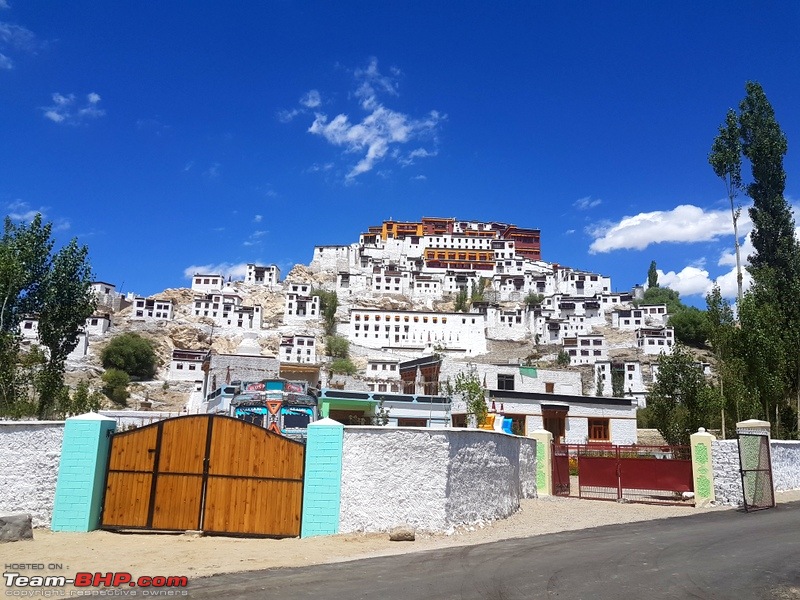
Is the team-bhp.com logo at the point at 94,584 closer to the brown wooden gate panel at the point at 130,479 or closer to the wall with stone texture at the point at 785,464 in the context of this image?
the brown wooden gate panel at the point at 130,479

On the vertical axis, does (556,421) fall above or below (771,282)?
below

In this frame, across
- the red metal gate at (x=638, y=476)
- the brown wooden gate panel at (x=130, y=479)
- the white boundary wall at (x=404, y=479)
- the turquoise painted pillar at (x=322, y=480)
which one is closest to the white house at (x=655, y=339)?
the red metal gate at (x=638, y=476)

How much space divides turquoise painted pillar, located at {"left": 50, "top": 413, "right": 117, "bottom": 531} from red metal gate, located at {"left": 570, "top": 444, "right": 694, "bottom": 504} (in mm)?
13426

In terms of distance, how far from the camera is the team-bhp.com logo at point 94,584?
299 inches

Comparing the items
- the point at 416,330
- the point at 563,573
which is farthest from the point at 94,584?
the point at 416,330

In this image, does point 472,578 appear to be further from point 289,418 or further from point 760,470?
point 289,418

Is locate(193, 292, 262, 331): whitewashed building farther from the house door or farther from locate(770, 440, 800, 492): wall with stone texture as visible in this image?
locate(770, 440, 800, 492): wall with stone texture

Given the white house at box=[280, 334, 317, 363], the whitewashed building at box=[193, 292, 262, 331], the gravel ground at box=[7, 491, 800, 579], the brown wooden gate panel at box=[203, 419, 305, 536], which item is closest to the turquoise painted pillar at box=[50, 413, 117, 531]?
the gravel ground at box=[7, 491, 800, 579]

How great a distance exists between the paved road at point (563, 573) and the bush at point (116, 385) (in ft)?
227

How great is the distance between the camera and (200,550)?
396 inches

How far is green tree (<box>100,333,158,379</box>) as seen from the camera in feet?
262

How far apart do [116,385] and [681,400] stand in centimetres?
6588

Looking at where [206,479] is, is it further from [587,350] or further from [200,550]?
[587,350]

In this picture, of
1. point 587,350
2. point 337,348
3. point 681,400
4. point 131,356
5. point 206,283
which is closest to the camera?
point 681,400
